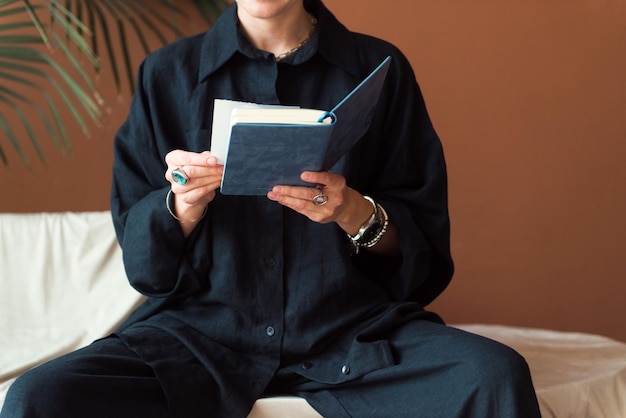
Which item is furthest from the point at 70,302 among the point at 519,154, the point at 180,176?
the point at 519,154

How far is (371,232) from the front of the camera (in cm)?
139

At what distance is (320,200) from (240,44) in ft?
1.08

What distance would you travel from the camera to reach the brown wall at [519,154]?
233 centimetres

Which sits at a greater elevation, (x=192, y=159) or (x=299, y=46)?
(x=299, y=46)

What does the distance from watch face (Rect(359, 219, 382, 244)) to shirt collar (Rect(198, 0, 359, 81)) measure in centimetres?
25

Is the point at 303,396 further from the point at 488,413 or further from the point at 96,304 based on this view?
the point at 96,304

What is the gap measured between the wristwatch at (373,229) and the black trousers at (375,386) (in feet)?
0.48

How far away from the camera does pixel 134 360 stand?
1264mm

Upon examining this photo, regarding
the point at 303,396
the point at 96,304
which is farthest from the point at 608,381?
the point at 96,304

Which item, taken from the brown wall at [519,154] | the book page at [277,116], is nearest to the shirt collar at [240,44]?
the book page at [277,116]

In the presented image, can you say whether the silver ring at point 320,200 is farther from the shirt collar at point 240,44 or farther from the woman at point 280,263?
the shirt collar at point 240,44

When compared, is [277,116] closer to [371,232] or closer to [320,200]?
[320,200]

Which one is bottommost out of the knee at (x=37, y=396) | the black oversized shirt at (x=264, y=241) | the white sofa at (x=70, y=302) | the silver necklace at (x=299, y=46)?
the white sofa at (x=70, y=302)

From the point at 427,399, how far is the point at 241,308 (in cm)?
32
